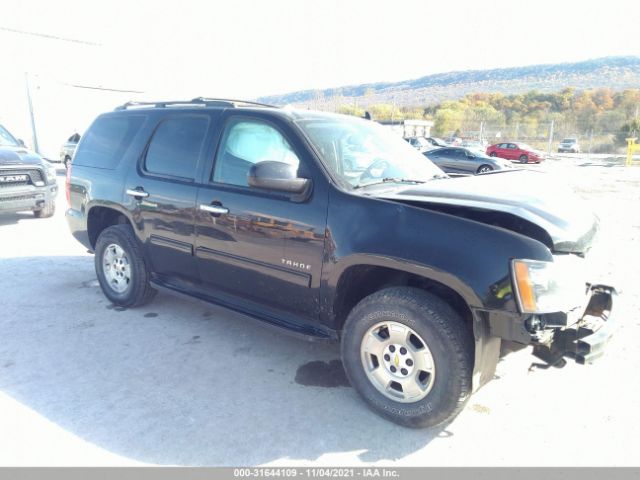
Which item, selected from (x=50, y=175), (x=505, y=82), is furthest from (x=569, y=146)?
(x=505, y=82)

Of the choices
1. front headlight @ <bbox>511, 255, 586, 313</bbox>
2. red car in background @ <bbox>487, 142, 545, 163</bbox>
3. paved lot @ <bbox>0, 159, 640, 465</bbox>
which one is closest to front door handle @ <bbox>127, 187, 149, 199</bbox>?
paved lot @ <bbox>0, 159, 640, 465</bbox>

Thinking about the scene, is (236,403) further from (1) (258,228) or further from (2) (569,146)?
(2) (569,146)

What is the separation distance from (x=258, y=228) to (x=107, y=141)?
7.71 ft

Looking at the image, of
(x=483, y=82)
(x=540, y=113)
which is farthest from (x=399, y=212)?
(x=483, y=82)

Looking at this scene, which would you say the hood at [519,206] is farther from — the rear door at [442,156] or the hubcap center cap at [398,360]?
the rear door at [442,156]

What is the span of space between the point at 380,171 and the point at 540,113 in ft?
248

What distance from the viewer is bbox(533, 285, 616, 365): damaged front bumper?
2.49 meters

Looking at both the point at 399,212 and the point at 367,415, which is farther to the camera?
the point at 367,415

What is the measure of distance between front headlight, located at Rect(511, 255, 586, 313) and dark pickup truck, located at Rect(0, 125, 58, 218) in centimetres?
827

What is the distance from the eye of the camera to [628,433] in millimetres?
2807

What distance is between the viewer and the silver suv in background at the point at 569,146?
42.5 meters

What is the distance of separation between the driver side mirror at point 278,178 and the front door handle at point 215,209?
53 cm

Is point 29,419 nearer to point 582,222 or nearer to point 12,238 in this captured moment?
point 582,222

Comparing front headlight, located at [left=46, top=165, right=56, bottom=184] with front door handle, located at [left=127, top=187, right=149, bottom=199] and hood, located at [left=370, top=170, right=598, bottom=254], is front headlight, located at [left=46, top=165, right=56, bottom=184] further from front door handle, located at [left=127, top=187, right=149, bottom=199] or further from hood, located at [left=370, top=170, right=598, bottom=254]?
hood, located at [left=370, top=170, right=598, bottom=254]
